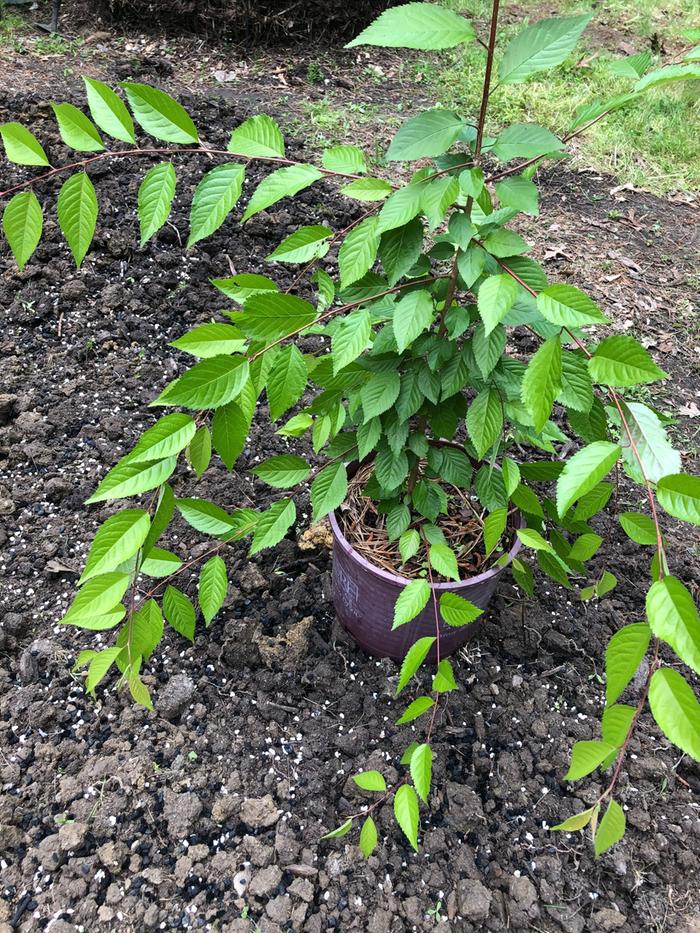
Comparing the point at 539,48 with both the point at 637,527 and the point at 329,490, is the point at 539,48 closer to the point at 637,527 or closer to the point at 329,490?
the point at 637,527

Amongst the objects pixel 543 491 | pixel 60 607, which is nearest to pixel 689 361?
pixel 543 491

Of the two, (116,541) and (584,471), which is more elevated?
(584,471)

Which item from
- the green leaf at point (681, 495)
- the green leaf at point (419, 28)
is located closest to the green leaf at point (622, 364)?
the green leaf at point (681, 495)

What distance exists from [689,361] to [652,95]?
2.71 m

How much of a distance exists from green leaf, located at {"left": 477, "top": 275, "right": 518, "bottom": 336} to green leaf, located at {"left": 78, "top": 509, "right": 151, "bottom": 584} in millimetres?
619

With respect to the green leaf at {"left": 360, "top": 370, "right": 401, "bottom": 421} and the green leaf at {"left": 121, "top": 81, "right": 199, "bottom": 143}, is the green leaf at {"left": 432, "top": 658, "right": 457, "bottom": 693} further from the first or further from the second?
the green leaf at {"left": 121, "top": 81, "right": 199, "bottom": 143}

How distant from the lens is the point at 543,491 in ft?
7.62

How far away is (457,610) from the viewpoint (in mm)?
1302

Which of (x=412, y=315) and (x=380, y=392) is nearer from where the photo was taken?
(x=412, y=315)

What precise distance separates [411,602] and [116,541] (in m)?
0.56

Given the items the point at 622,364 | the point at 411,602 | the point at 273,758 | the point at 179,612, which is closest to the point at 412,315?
the point at 622,364

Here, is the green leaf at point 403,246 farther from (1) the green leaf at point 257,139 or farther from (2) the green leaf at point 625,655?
(2) the green leaf at point 625,655

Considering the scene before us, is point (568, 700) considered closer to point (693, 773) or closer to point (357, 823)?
point (693, 773)

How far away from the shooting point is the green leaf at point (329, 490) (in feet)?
4.68
